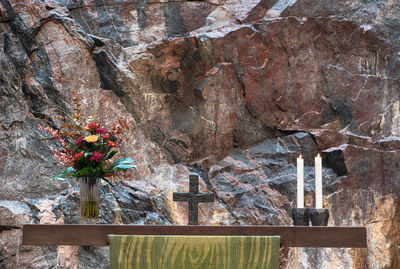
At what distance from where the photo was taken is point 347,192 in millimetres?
4227

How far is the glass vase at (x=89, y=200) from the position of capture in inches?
92.9

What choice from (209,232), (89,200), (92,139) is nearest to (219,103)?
(92,139)

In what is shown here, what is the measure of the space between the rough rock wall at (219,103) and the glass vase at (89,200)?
4.56ft

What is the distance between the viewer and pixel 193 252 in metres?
1.66

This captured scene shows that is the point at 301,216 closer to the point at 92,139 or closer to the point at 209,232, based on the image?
the point at 209,232

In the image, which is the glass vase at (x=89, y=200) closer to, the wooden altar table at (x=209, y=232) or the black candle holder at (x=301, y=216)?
the wooden altar table at (x=209, y=232)

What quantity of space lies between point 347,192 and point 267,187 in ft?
2.29

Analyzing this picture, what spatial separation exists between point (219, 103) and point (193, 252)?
2.80 metres

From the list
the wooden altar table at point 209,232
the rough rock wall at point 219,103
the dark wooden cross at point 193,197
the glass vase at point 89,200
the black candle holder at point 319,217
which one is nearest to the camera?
the wooden altar table at point 209,232

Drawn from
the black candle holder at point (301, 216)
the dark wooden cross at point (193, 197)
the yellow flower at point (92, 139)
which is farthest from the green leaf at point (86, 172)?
the black candle holder at point (301, 216)

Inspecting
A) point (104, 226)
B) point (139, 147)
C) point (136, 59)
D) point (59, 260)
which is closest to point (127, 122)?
point (139, 147)

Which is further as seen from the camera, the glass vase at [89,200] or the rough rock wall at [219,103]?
the rough rock wall at [219,103]

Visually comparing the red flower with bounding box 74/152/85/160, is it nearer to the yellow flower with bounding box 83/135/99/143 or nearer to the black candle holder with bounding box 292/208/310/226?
the yellow flower with bounding box 83/135/99/143

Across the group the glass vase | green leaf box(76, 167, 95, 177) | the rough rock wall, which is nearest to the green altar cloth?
the glass vase
